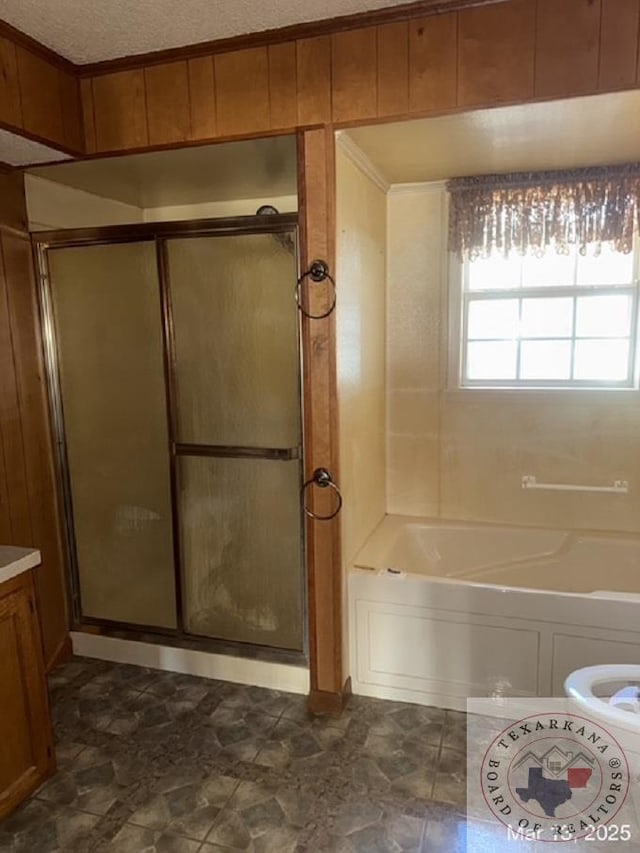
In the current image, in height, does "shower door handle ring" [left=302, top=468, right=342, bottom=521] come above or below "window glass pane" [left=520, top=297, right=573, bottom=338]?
below

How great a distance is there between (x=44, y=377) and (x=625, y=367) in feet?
9.34

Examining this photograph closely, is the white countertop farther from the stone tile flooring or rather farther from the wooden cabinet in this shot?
the stone tile flooring

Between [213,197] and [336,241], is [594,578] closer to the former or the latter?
[336,241]

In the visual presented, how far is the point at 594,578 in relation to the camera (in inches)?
115

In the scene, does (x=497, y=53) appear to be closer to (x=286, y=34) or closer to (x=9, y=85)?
(x=286, y=34)

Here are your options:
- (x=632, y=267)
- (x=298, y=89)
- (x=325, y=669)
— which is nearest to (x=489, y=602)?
(x=325, y=669)

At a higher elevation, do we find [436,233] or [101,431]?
[436,233]

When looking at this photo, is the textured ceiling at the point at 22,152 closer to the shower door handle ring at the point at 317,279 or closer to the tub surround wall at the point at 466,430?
the shower door handle ring at the point at 317,279

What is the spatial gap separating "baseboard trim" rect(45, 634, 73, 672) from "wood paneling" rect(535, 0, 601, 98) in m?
3.14

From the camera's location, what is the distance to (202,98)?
7.36 feet

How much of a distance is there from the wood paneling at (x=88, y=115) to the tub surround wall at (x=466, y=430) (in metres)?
1.50

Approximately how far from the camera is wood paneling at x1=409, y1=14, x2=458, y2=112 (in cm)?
196

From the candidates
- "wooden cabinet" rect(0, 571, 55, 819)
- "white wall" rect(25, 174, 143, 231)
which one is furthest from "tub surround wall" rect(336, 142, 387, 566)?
"white wall" rect(25, 174, 143, 231)

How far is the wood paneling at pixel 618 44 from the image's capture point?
1809mm
